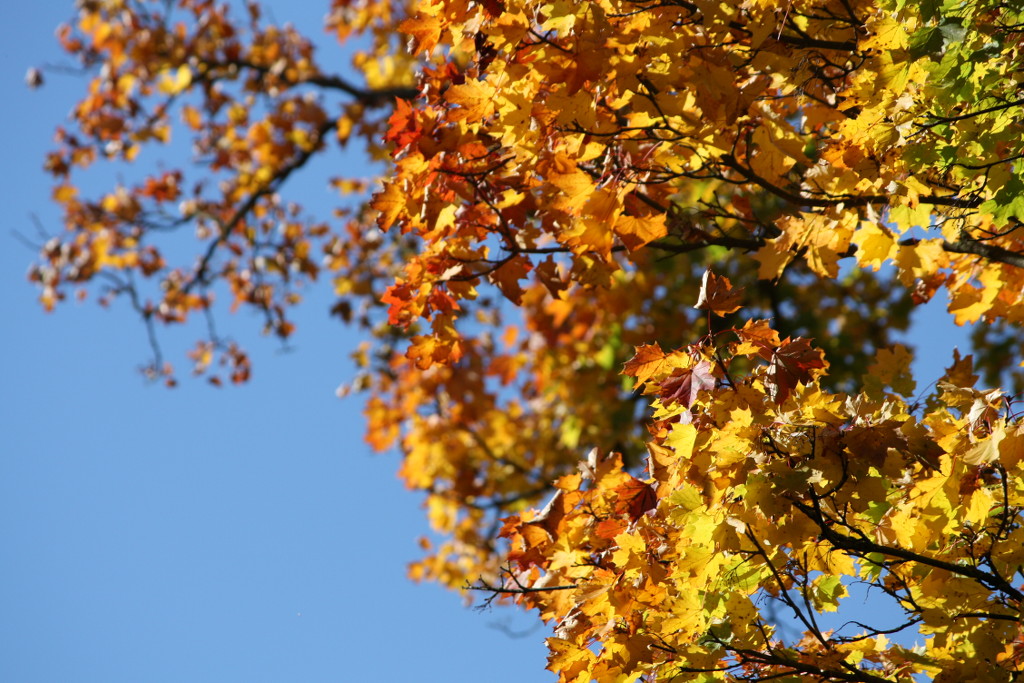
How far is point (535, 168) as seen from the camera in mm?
3355

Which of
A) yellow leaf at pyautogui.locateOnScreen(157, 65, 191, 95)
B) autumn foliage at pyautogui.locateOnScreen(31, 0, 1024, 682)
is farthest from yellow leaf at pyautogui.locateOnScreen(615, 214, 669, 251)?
yellow leaf at pyautogui.locateOnScreen(157, 65, 191, 95)

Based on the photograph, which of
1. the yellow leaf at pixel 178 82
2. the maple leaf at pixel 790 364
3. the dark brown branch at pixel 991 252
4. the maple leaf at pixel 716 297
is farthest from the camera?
the yellow leaf at pixel 178 82

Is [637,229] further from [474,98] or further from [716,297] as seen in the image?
[474,98]

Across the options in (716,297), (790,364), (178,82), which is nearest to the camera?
(790,364)

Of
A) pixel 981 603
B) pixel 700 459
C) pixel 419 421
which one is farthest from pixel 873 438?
pixel 419 421

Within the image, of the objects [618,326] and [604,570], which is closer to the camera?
[604,570]

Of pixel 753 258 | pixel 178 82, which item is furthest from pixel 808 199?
pixel 178 82

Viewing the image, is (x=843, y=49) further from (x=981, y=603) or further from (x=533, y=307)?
(x=533, y=307)

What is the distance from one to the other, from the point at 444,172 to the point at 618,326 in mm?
7029

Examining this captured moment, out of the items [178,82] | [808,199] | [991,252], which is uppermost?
[178,82]

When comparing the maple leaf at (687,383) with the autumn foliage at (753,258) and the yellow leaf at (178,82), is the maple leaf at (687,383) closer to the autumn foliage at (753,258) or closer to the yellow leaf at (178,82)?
the autumn foliage at (753,258)

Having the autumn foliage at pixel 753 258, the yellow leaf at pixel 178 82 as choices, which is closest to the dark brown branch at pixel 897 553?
the autumn foliage at pixel 753 258

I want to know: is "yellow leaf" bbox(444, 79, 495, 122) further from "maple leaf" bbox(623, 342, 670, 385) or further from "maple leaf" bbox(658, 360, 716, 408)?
"maple leaf" bbox(658, 360, 716, 408)

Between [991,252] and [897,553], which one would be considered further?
[991,252]
